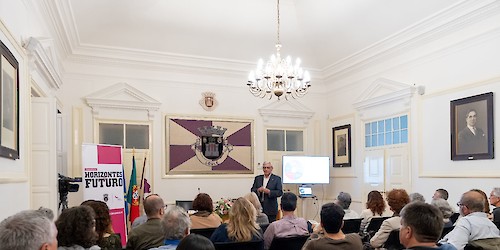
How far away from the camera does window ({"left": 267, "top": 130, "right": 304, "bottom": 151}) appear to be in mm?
9188

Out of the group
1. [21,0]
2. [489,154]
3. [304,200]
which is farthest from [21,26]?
[304,200]

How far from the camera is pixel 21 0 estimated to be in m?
4.38

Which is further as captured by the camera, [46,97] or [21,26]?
[46,97]

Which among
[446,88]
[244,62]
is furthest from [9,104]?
[446,88]

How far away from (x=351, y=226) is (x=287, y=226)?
94cm

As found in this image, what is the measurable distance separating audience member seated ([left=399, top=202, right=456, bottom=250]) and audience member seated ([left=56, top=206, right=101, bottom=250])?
1.77 m

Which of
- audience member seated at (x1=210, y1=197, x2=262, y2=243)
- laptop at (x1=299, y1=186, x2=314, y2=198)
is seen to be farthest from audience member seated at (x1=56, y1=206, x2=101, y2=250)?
laptop at (x1=299, y1=186, x2=314, y2=198)

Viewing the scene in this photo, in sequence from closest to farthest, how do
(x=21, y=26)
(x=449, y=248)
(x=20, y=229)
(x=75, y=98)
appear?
(x=20, y=229)
(x=449, y=248)
(x=21, y=26)
(x=75, y=98)

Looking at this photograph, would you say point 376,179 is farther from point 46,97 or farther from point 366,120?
point 46,97

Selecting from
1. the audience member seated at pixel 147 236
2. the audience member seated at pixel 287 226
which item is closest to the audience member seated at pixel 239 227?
the audience member seated at pixel 287 226

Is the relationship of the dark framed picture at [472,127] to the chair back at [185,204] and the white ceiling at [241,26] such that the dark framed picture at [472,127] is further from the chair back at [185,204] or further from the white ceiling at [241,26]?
the chair back at [185,204]

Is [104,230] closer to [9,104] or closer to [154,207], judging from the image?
[154,207]

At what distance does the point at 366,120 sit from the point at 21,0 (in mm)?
6153

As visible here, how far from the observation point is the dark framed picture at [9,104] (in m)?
3.40
